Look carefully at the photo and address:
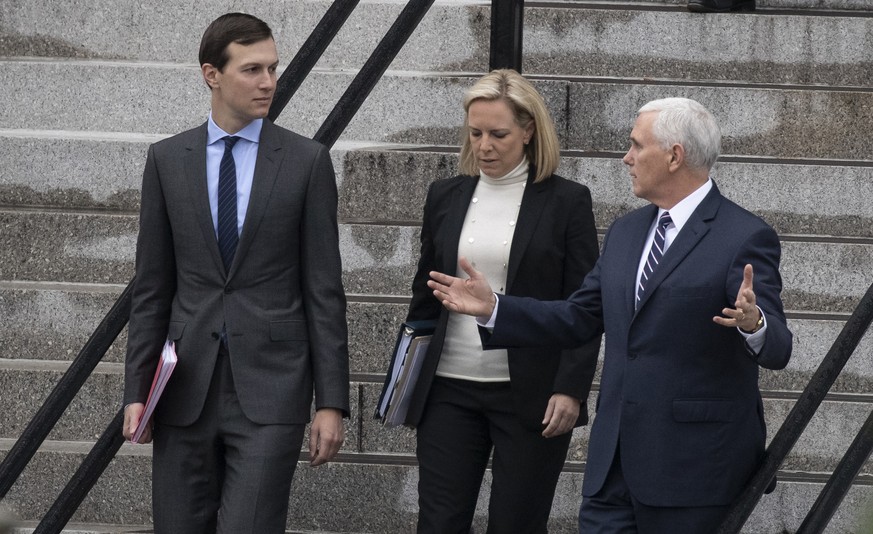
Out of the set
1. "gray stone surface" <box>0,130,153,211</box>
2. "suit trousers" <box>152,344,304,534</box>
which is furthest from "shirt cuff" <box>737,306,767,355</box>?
"gray stone surface" <box>0,130,153,211</box>

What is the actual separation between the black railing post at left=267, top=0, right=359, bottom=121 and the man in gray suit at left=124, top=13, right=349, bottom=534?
1.41 feet

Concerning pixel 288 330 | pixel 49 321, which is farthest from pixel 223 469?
pixel 49 321

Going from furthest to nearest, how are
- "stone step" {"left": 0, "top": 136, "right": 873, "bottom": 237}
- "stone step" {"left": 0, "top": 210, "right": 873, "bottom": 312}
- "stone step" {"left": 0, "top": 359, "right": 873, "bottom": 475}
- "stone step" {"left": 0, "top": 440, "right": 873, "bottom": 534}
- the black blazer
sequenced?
"stone step" {"left": 0, "top": 136, "right": 873, "bottom": 237}, "stone step" {"left": 0, "top": 210, "right": 873, "bottom": 312}, "stone step" {"left": 0, "top": 359, "right": 873, "bottom": 475}, "stone step" {"left": 0, "top": 440, "right": 873, "bottom": 534}, the black blazer

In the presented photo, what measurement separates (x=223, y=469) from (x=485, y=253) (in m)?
1.04

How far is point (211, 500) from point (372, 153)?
2163 millimetres

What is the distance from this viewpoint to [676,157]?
3.37 meters

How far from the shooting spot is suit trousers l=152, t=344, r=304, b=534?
3.56 metres

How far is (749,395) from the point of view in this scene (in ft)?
11.0

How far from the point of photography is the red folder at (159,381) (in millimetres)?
3564

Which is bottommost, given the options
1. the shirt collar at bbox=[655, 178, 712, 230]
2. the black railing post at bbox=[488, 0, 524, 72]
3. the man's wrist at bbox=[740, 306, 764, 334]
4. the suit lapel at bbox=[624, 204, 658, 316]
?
the man's wrist at bbox=[740, 306, 764, 334]

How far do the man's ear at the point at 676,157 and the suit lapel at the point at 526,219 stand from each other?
2.41 feet

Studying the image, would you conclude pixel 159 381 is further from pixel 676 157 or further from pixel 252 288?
pixel 676 157

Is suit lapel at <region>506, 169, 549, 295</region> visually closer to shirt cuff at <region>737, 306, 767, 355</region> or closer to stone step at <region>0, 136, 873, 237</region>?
shirt cuff at <region>737, 306, 767, 355</region>

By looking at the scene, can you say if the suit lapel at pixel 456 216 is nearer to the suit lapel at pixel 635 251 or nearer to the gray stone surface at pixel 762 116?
the suit lapel at pixel 635 251
